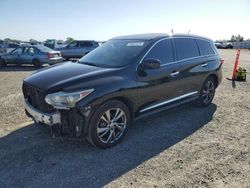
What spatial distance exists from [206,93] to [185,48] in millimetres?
1474

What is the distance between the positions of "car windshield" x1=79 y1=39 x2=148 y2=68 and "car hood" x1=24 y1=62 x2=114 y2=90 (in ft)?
1.06

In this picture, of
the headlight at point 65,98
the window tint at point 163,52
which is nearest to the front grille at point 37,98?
the headlight at point 65,98

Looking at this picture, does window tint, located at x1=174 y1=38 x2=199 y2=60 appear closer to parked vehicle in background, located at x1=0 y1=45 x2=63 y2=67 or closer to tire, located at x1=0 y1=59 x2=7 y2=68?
parked vehicle in background, located at x1=0 y1=45 x2=63 y2=67

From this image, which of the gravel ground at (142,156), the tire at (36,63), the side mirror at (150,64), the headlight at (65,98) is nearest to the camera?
the gravel ground at (142,156)

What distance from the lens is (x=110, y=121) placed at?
4.06 meters

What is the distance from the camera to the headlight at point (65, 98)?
3570mm

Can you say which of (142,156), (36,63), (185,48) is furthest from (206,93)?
(36,63)

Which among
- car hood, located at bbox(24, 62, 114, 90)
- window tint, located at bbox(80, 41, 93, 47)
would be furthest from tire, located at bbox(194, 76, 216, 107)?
window tint, located at bbox(80, 41, 93, 47)

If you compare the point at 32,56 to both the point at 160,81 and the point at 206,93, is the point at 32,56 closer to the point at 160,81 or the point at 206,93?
the point at 206,93

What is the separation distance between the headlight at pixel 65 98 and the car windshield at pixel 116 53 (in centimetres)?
104

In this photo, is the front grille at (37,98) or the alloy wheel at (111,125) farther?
the alloy wheel at (111,125)

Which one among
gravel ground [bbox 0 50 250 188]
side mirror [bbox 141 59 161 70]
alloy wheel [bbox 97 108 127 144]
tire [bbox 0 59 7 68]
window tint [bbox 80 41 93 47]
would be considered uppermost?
window tint [bbox 80 41 93 47]

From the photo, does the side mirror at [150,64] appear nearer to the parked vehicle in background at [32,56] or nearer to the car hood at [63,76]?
the car hood at [63,76]

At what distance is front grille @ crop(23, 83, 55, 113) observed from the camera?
374 centimetres
